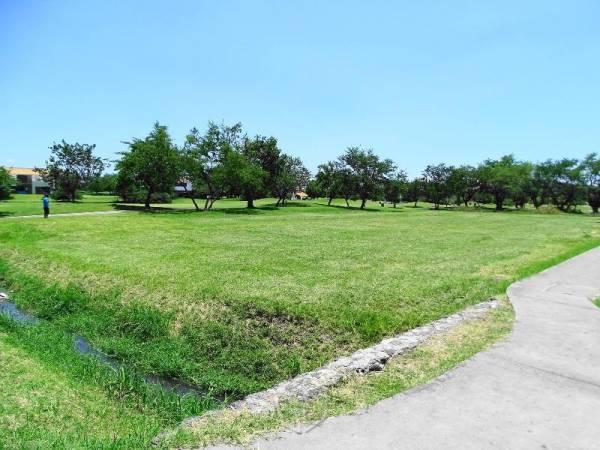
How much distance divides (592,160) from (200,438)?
102m

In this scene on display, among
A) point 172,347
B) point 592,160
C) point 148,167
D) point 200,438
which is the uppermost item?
point 592,160

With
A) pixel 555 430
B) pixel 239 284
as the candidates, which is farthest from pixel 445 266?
pixel 555 430

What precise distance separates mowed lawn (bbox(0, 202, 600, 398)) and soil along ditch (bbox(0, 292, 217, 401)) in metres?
0.19

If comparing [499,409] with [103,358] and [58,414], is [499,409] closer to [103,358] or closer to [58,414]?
[58,414]

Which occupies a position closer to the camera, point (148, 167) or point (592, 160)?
point (148, 167)

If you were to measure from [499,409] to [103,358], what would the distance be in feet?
25.9

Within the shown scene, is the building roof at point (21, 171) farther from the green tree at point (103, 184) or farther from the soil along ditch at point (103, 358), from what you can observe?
the soil along ditch at point (103, 358)

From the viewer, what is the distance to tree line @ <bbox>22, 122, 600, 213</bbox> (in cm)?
4950

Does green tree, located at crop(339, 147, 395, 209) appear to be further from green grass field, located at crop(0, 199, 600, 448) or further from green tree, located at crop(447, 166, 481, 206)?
green grass field, located at crop(0, 199, 600, 448)

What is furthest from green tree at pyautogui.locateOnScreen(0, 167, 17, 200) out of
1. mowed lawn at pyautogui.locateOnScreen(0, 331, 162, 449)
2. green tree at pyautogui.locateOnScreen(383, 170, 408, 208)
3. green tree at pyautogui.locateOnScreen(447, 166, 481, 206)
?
green tree at pyautogui.locateOnScreen(447, 166, 481, 206)

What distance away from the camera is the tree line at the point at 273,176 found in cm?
4950

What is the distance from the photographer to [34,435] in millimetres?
5258

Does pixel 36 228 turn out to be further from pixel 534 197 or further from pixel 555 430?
pixel 534 197

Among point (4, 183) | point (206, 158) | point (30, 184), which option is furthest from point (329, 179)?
point (30, 184)
